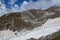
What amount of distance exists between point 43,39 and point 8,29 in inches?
380

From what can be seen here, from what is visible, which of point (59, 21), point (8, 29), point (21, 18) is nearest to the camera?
point (59, 21)

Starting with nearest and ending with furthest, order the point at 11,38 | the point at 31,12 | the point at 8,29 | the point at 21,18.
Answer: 1. the point at 11,38
2. the point at 8,29
3. the point at 21,18
4. the point at 31,12

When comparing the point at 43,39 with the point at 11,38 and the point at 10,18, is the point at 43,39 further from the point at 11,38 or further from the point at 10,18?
the point at 10,18

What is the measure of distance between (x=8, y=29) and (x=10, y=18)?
245 centimetres

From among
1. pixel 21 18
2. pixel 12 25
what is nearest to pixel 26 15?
pixel 21 18

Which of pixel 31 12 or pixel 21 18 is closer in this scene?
pixel 21 18

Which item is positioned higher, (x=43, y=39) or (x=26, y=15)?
(x=26, y=15)

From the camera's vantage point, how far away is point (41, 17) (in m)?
31.1

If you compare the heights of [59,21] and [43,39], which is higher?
[59,21]

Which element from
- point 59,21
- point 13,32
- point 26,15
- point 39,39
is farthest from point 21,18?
point 39,39

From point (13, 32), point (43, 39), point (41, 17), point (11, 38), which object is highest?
point (41, 17)

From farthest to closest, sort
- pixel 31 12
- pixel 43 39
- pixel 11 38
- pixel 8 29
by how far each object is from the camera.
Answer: pixel 31 12
pixel 8 29
pixel 11 38
pixel 43 39

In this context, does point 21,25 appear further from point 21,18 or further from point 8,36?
point 8,36

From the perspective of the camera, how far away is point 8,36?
25625 millimetres
